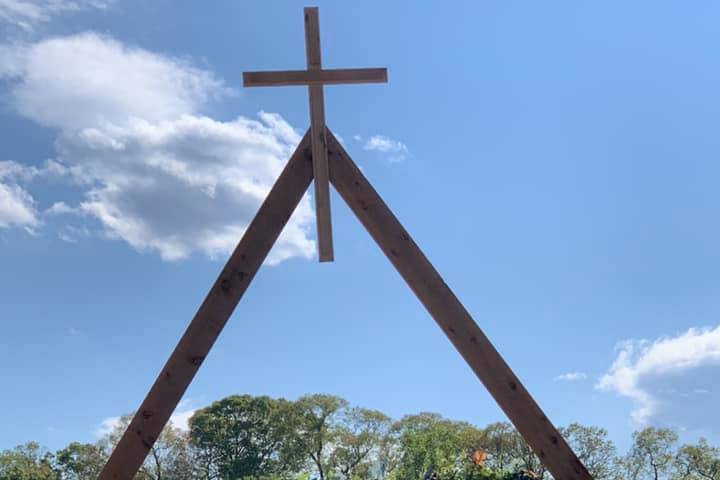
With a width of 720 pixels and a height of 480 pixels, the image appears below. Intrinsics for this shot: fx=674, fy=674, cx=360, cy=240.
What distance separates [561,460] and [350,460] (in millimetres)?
10861

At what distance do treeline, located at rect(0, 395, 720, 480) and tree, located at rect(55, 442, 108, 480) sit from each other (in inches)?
0.8

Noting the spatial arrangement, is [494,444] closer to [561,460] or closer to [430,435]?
[430,435]

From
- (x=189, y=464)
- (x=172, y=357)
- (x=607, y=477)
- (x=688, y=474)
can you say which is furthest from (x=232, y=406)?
(x=172, y=357)

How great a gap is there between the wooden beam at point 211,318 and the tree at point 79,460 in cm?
1216

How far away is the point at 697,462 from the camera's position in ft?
40.8

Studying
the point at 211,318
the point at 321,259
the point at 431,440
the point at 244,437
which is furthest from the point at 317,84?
the point at 244,437

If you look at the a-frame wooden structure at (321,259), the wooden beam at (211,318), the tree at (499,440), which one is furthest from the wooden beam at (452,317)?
the tree at (499,440)

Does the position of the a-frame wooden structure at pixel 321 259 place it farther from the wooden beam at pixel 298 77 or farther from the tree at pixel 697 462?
the tree at pixel 697 462

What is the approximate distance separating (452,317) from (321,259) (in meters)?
0.95

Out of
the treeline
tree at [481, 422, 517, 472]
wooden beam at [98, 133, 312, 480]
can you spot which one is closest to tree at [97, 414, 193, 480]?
the treeline

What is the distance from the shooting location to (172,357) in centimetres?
386

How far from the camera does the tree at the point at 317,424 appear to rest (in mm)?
14562

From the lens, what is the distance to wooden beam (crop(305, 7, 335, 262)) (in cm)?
429

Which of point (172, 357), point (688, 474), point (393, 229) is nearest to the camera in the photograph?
point (172, 357)
